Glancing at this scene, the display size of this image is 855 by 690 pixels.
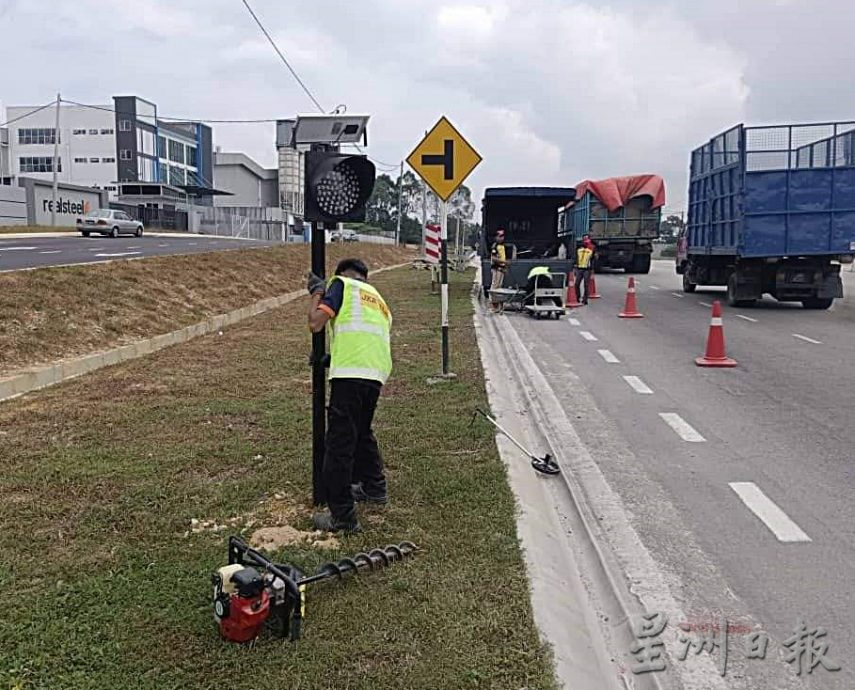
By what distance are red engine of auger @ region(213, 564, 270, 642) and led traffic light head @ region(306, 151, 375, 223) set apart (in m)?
2.27

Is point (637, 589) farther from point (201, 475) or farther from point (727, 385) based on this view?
point (727, 385)

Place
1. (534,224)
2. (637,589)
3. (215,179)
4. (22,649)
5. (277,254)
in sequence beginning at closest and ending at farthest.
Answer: (22,649)
(637,589)
(534,224)
(277,254)
(215,179)

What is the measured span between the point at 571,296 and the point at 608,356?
26.5ft

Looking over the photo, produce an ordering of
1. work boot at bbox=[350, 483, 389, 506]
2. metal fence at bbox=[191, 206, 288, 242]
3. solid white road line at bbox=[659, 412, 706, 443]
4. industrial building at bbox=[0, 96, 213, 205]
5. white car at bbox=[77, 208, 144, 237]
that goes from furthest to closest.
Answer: industrial building at bbox=[0, 96, 213, 205] < metal fence at bbox=[191, 206, 288, 242] < white car at bbox=[77, 208, 144, 237] < solid white road line at bbox=[659, 412, 706, 443] < work boot at bbox=[350, 483, 389, 506]

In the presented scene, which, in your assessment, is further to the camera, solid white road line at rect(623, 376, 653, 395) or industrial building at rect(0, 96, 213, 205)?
industrial building at rect(0, 96, 213, 205)

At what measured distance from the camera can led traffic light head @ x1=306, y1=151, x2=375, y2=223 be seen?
496 cm

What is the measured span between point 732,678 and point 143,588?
2614 mm

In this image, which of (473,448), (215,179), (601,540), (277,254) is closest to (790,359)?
(473,448)

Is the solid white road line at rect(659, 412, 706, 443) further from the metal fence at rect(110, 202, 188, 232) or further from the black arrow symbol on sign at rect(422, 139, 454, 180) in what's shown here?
the metal fence at rect(110, 202, 188, 232)

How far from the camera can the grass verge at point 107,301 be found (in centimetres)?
1043

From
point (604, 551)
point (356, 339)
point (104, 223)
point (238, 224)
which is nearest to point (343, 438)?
point (356, 339)

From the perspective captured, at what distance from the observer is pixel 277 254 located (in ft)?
93.2

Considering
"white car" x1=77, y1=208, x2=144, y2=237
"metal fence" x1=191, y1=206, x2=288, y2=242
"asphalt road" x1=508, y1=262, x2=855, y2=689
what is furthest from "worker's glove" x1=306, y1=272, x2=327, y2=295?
"metal fence" x1=191, y1=206, x2=288, y2=242

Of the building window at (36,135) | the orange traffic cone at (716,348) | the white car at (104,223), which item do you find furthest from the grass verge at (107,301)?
the building window at (36,135)
